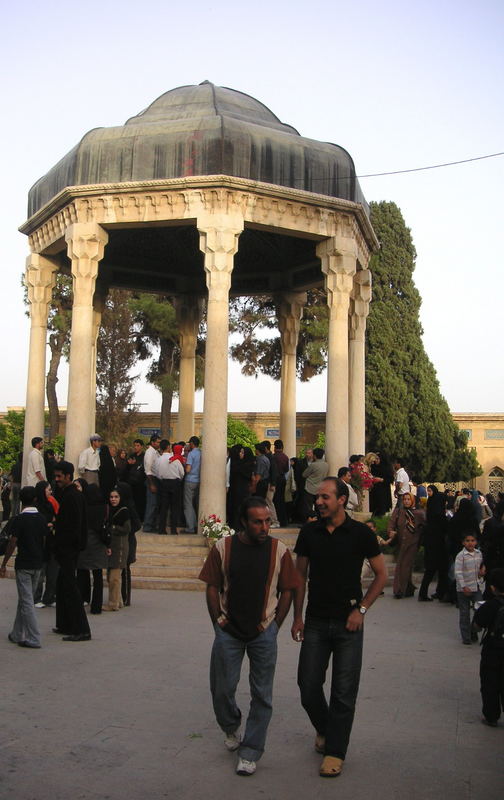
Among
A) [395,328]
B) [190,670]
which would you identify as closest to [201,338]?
[395,328]

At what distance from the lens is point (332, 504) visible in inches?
211

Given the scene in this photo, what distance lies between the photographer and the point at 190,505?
598 inches

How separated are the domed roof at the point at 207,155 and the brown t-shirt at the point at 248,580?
10489 millimetres

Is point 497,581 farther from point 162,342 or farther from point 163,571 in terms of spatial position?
point 162,342

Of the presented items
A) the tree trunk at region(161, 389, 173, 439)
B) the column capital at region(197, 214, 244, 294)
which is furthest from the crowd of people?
the tree trunk at region(161, 389, 173, 439)

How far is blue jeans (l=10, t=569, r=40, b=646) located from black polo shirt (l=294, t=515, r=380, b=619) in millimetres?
4063

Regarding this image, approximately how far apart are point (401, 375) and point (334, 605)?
1117 inches

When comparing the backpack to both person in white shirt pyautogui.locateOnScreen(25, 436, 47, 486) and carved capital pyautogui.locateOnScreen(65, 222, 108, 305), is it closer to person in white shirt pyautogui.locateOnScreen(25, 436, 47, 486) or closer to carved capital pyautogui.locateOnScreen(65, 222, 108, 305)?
person in white shirt pyautogui.locateOnScreen(25, 436, 47, 486)

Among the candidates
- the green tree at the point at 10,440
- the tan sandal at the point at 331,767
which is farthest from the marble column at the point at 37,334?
the green tree at the point at 10,440

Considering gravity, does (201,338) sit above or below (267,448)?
above

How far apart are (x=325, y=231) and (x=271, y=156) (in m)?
1.66

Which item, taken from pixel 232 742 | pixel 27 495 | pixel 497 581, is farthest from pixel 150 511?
pixel 232 742

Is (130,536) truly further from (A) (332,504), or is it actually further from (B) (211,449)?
(A) (332,504)

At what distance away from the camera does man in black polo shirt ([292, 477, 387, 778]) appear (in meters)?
5.29
